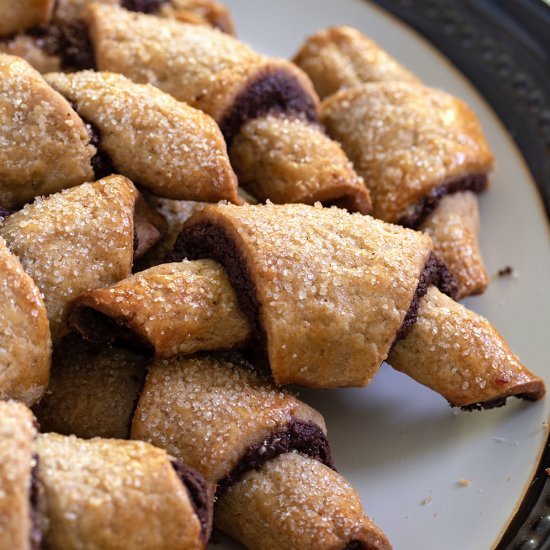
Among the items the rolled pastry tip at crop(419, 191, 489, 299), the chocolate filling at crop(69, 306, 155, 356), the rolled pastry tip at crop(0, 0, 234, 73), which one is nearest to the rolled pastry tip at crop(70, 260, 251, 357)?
the chocolate filling at crop(69, 306, 155, 356)

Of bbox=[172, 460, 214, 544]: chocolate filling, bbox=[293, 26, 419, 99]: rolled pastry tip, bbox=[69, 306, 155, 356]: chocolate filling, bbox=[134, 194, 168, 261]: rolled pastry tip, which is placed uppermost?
bbox=[293, 26, 419, 99]: rolled pastry tip

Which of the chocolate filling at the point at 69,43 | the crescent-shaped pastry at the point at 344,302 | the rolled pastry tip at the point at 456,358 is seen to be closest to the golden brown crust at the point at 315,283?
the crescent-shaped pastry at the point at 344,302

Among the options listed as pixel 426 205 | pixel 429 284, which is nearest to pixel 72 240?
pixel 429 284

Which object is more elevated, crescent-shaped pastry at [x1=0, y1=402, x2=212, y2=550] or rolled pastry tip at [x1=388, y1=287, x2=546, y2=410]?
rolled pastry tip at [x1=388, y1=287, x2=546, y2=410]

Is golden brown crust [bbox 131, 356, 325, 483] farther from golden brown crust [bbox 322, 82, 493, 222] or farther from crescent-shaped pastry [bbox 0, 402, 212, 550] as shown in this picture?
golden brown crust [bbox 322, 82, 493, 222]

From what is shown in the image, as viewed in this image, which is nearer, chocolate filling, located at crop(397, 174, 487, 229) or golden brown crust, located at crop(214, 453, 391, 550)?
golden brown crust, located at crop(214, 453, 391, 550)
